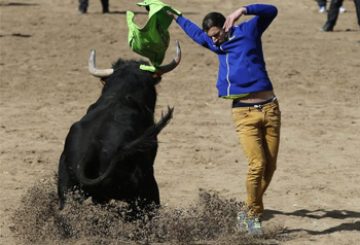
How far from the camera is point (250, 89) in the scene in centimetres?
680

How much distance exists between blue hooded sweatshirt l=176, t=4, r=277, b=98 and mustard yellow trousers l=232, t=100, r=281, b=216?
168 mm

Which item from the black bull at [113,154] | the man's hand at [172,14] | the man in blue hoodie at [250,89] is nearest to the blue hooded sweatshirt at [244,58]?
the man in blue hoodie at [250,89]

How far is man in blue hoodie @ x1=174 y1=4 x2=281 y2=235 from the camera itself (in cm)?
678

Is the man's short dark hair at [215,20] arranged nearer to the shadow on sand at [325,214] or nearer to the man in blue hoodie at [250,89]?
the man in blue hoodie at [250,89]

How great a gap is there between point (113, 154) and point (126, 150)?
3.8 inches

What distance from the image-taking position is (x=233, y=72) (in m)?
6.80

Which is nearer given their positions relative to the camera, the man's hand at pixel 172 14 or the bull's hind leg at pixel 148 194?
the bull's hind leg at pixel 148 194

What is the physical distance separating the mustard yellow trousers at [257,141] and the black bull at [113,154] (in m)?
0.65

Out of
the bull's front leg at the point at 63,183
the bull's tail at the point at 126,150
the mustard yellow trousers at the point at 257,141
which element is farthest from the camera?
the mustard yellow trousers at the point at 257,141

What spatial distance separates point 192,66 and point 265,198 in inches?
240

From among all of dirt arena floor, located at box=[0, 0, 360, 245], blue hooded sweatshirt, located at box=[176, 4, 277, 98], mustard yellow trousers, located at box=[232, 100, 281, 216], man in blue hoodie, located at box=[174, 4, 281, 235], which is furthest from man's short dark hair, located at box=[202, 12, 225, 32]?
dirt arena floor, located at box=[0, 0, 360, 245]

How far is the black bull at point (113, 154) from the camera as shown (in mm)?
6352

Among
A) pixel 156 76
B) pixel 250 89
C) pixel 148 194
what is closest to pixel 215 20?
pixel 250 89

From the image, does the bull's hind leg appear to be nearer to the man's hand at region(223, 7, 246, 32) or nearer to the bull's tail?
the bull's tail
